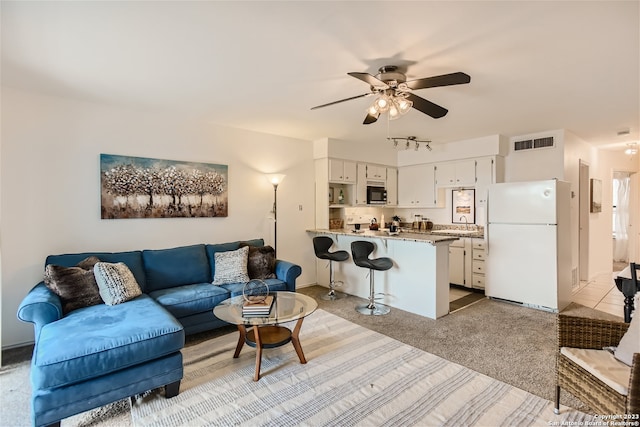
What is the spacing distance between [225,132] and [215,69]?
6.02 feet

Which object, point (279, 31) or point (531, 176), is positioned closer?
point (279, 31)

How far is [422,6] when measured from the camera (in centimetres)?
178

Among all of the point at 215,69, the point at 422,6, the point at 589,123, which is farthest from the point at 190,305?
the point at 589,123

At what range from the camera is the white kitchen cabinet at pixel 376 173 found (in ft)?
19.4

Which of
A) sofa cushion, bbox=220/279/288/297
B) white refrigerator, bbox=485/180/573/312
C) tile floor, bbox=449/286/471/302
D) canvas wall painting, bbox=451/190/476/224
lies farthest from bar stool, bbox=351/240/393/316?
canvas wall painting, bbox=451/190/476/224

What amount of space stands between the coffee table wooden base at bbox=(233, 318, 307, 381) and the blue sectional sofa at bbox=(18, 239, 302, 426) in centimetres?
55

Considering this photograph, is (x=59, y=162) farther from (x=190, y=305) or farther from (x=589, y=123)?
(x=589, y=123)

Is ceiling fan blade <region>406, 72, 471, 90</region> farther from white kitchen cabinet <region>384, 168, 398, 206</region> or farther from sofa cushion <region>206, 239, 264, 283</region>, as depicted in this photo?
white kitchen cabinet <region>384, 168, 398, 206</region>

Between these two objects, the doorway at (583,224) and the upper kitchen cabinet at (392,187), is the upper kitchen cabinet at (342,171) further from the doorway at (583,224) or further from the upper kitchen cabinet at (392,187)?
the doorway at (583,224)

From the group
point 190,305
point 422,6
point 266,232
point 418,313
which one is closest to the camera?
point 422,6

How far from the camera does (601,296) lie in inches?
185

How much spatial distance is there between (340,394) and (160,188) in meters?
3.09

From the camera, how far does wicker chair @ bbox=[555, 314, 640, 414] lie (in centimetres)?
162

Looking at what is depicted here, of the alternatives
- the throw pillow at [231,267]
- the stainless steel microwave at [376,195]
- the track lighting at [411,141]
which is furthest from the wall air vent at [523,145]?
the throw pillow at [231,267]
